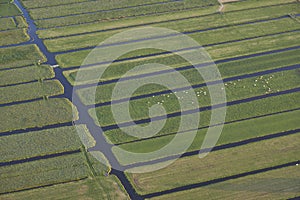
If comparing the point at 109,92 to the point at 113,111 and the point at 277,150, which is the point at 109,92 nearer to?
the point at 113,111

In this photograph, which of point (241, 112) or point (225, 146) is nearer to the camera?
point (225, 146)

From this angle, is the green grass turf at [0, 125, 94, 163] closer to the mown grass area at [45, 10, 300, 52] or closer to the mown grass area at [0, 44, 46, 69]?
the mown grass area at [0, 44, 46, 69]

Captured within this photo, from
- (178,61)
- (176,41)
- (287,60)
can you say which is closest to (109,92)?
(178,61)

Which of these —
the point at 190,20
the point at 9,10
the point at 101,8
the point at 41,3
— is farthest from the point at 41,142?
the point at 41,3

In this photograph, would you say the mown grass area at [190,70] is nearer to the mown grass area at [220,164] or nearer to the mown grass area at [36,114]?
the mown grass area at [36,114]

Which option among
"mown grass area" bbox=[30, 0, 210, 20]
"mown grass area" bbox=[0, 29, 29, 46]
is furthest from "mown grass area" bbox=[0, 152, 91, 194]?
"mown grass area" bbox=[30, 0, 210, 20]

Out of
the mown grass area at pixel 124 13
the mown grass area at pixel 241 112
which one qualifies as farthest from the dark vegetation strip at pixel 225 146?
the mown grass area at pixel 124 13

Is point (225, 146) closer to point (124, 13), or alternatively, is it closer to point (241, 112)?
point (241, 112)
